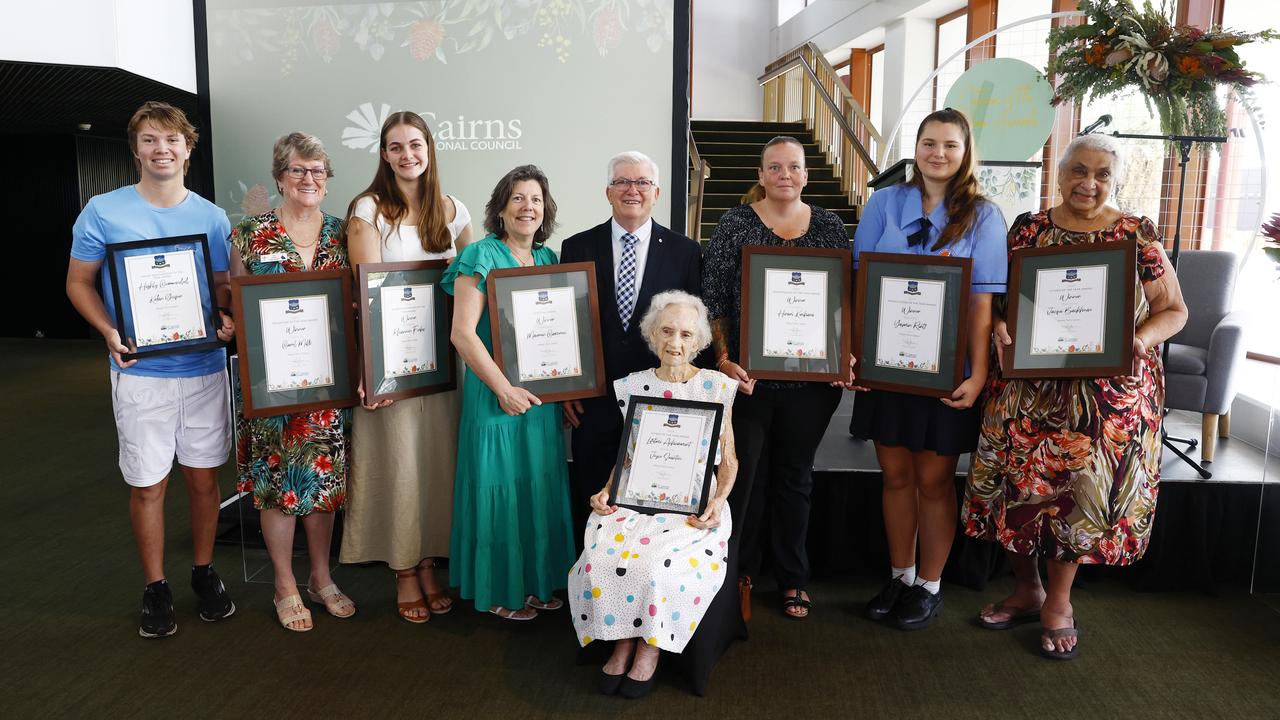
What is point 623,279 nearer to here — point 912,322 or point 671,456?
point 671,456

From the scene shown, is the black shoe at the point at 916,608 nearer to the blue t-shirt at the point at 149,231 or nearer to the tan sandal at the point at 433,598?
the tan sandal at the point at 433,598

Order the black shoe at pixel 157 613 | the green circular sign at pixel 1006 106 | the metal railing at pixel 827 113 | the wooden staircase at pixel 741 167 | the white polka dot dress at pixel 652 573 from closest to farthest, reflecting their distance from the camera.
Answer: the white polka dot dress at pixel 652 573 → the black shoe at pixel 157 613 → the green circular sign at pixel 1006 106 → the metal railing at pixel 827 113 → the wooden staircase at pixel 741 167

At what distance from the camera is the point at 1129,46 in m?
4.03

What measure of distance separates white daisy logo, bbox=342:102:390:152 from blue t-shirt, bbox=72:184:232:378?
180cm

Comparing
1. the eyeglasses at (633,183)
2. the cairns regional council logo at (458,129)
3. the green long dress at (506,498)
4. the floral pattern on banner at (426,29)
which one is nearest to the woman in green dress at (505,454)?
the green long dress at (506,498)

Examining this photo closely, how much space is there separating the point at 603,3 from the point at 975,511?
307 cm

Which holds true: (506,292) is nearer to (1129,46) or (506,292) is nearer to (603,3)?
(603,3)

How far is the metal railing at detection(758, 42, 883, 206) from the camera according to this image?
895 centimetres

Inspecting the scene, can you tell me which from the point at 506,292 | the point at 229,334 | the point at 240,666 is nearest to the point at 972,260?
the point at 506,292

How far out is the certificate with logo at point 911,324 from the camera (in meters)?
2.61

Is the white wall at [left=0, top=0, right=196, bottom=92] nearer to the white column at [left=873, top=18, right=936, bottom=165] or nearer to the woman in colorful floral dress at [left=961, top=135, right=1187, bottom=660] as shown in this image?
the woman in colorful floral dress at [left=961, top=135, right=1187, bottom=660]

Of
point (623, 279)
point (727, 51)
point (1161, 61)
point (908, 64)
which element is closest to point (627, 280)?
point (623, 279)

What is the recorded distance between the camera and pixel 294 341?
269cm

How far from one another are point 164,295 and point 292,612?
1168 millimetres
